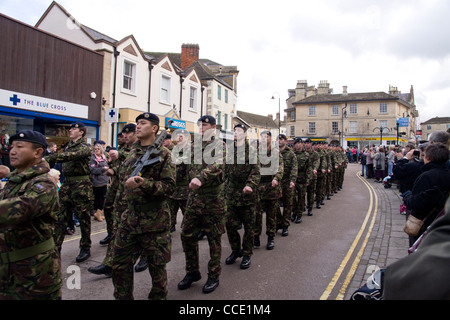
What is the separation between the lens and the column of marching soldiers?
3072mm

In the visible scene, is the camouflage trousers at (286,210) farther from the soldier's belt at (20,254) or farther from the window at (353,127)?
the window at (353,127)

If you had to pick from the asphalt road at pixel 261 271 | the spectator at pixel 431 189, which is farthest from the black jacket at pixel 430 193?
the asphalt road at pixel 261 271

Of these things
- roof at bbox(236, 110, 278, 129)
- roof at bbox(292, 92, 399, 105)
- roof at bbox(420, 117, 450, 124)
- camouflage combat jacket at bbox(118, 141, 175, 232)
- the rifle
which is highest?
roof at bbox(420, 117, 450, 124)

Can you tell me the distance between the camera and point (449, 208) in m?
1.06

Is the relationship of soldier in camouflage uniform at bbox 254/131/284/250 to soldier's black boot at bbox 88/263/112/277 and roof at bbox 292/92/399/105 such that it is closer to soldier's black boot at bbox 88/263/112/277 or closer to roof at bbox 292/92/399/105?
soldier's black boot at bbox 88/263/112/277

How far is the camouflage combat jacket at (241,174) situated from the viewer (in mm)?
4945

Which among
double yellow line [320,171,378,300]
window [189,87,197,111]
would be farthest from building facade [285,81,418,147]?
double yellow line [320,171,378,300]

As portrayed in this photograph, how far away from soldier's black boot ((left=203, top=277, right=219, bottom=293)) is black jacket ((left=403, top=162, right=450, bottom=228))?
2.71 m

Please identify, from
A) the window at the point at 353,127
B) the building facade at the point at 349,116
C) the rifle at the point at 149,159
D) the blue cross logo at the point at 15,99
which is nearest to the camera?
the rifle at the point at 149,159

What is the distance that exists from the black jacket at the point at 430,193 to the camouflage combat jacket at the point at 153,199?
289cm

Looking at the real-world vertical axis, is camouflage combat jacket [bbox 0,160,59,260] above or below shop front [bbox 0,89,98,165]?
below

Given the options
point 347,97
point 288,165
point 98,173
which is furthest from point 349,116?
point 98,173
